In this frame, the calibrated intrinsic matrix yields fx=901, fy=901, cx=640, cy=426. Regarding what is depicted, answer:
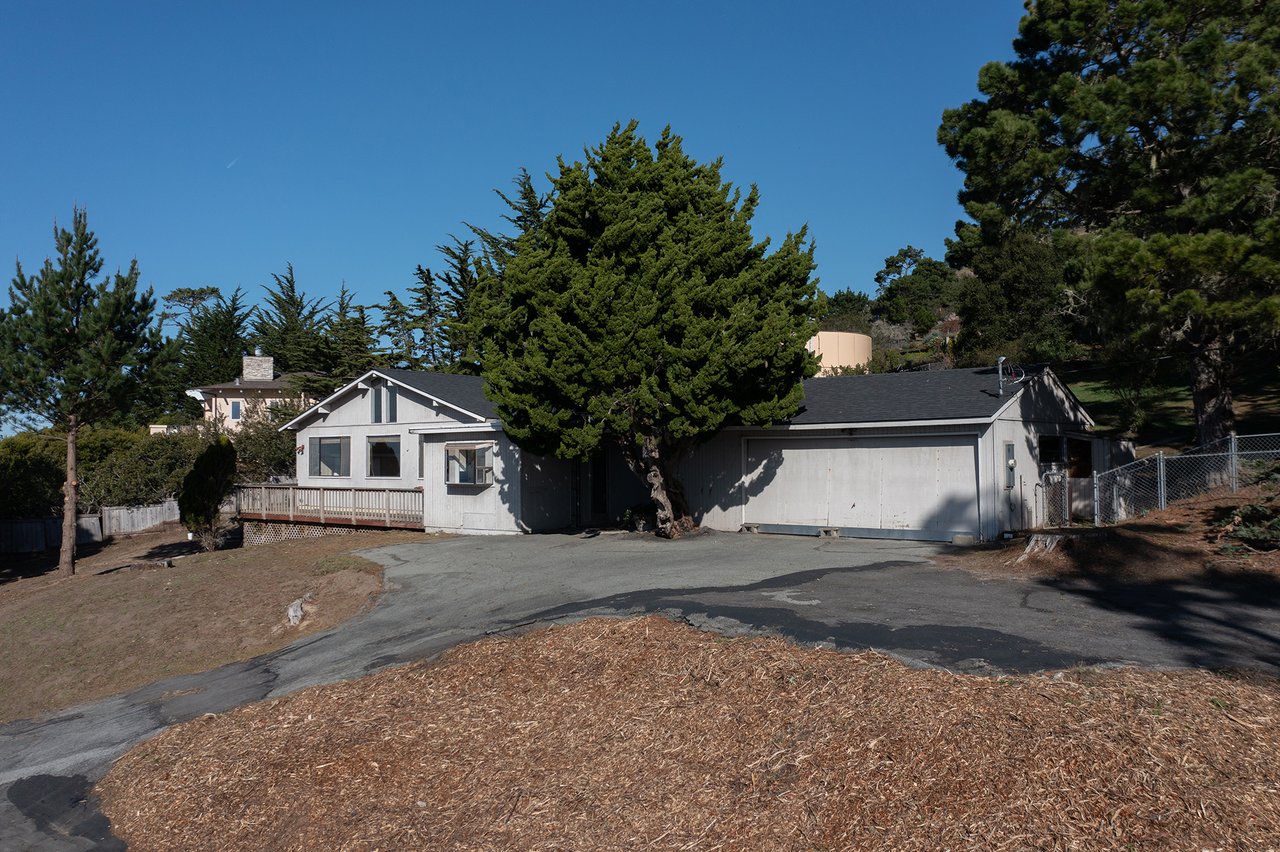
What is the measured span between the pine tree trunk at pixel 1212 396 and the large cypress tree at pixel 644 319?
925 cm

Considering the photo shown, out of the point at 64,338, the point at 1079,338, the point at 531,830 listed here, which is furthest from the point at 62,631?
the point at 1079,338

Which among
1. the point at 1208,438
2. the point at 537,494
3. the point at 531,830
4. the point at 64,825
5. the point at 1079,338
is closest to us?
the point at 531,830

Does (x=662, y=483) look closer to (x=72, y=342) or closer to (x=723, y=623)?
(x=723, y=623)

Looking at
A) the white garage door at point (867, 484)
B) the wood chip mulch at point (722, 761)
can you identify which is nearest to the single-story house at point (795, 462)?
the white garage door at point (867, 484)

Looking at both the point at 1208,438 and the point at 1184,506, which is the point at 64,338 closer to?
the point at 1184,506

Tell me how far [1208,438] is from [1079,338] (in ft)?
64.3

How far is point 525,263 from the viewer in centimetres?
1877

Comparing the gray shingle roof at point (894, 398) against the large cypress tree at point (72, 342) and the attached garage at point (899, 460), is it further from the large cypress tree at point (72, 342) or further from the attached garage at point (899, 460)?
the large cypress tree at point (72, 342)

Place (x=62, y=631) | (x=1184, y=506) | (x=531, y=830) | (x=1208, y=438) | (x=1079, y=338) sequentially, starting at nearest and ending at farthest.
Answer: (x=531, y=830), (x=62, y=631), (x=1184, y=506), (x=1208, y=438), (x=1079, y=338)

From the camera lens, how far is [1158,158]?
20.4 m

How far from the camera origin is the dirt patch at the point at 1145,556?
12469mm

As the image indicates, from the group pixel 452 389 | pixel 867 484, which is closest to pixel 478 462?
pixel 452 389

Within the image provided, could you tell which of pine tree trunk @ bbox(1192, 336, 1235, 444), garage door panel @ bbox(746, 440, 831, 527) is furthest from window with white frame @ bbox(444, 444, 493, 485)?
pine tree trunk @ bbox(1192, 336, 1235, 444)

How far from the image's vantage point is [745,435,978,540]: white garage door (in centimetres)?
1870
